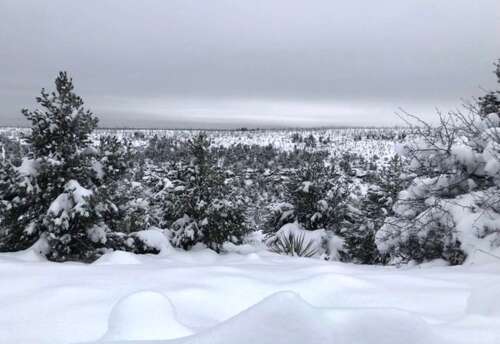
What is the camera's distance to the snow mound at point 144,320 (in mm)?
1735

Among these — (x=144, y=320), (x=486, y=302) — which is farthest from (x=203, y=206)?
(x=486, y=302)

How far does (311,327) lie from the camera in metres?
1.38

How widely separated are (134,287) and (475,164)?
568cm

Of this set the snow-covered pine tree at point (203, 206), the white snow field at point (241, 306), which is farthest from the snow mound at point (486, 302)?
the snow-covered pine tree at point (203, 206)

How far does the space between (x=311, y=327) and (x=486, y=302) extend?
1.17 m

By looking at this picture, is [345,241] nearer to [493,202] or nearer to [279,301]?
[493,202]

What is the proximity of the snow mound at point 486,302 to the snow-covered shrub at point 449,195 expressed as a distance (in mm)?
3531

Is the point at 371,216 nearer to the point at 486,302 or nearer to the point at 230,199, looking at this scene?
the point at 230,199

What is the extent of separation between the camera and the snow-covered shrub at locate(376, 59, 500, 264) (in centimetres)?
523

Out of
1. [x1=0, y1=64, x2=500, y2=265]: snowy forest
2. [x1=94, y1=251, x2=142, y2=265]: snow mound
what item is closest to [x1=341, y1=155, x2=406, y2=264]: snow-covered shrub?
[x1=0, y1=64, x2=500, y2=265]: snowy forest

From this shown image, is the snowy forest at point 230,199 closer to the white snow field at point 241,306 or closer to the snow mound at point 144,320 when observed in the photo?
the white snow field at point 241,306

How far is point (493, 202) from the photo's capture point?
518cm

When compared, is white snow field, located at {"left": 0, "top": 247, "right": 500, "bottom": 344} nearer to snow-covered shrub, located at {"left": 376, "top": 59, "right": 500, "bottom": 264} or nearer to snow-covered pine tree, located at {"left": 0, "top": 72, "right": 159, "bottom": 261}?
snow-covered shrub, located at {"left": 376, "top": 59, "right": 500, "bottom": 264}

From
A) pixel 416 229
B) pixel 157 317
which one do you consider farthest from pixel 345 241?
pixel 157 317
